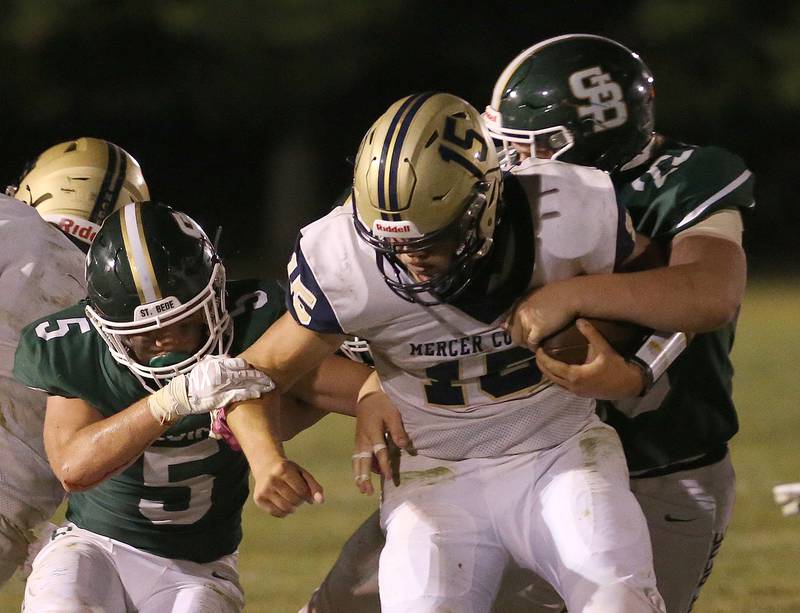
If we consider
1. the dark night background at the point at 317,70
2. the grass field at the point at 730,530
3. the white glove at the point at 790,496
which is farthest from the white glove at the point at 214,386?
the dark night background at the point at 317,70

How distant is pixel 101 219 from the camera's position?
4.49 m

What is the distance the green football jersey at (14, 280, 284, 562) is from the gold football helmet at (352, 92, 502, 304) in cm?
67

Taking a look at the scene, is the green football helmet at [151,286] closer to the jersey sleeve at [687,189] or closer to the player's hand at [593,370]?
the player's hand at [593,370]

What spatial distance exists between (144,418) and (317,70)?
48.9ft

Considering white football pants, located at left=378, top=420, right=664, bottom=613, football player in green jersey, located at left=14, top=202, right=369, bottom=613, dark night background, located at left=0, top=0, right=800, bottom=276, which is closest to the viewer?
white football pants, located at left=378, top=420, right=664, bottom=613

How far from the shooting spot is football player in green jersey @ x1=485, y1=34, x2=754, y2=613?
303cm

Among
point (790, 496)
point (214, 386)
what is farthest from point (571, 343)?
point (790, 496)

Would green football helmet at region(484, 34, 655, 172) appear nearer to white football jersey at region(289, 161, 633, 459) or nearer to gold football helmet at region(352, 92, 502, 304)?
white football jersey at region(289, 161, 633, 459)

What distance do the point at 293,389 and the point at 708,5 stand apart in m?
15.3

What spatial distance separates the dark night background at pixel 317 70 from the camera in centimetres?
1733

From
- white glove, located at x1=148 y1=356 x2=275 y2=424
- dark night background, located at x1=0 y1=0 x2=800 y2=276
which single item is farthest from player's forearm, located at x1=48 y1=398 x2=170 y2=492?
dark night background, located at x1=0 y1=0 x2=800 y2=276

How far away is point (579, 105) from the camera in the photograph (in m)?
3.54

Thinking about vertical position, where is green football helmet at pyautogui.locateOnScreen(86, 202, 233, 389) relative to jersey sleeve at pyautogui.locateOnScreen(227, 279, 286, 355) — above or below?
above

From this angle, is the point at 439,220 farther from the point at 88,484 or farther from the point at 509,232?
the point at 88,484
